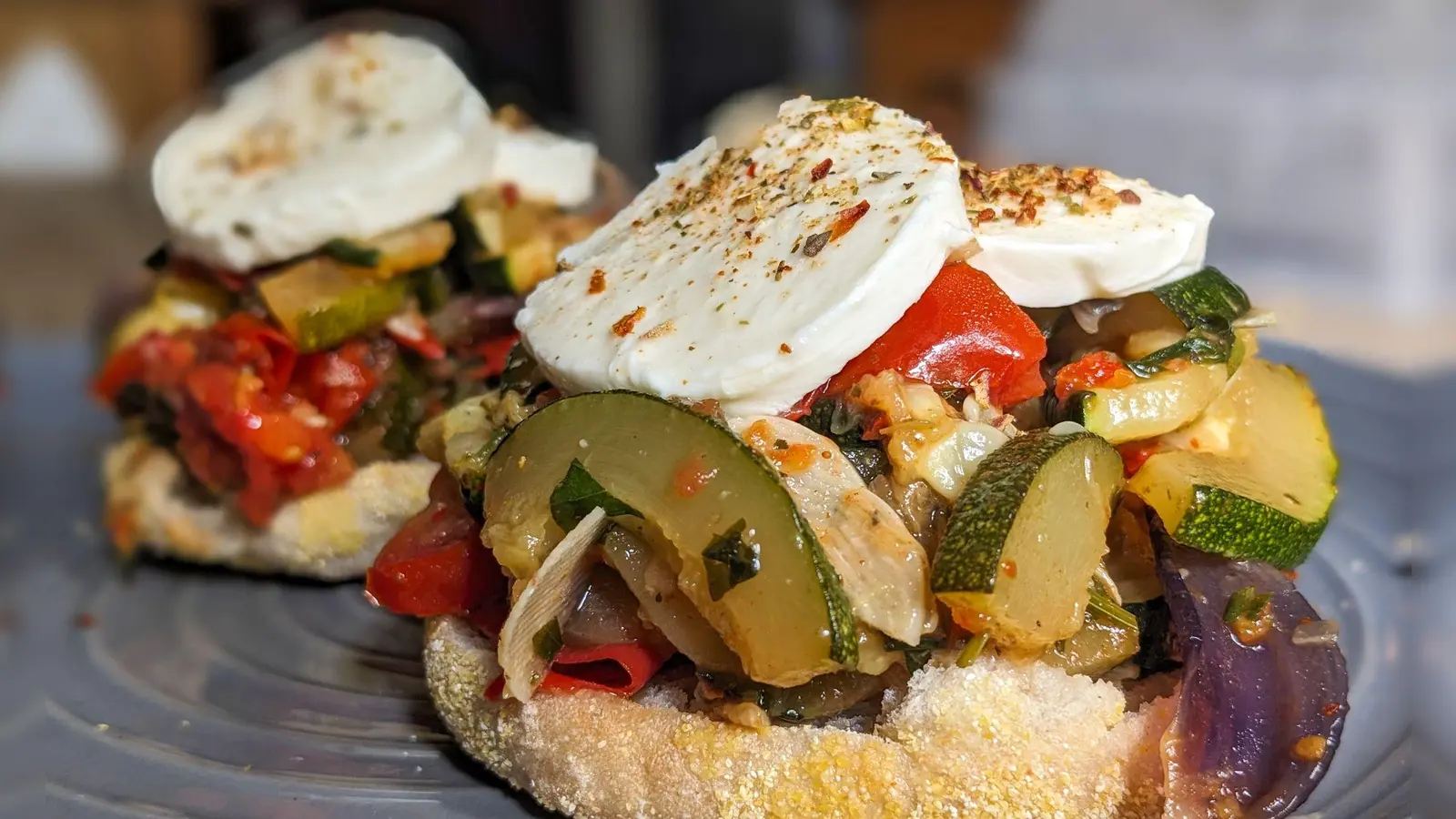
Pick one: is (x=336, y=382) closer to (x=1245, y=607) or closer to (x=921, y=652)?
(x=921, y=652)

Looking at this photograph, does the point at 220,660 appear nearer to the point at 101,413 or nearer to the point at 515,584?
the point at 515,584

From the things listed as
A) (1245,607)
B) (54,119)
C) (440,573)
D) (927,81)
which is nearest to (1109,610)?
(1245,607)

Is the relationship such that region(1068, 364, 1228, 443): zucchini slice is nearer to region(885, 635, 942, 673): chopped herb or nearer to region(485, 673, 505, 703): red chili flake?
region(885, 635, 942, 673): chopped herb

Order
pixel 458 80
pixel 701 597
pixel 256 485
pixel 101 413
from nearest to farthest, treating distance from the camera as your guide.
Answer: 1. pixel 701 597
2. pixel 256 485
3. pixel 458 80
4. pixel 101 413

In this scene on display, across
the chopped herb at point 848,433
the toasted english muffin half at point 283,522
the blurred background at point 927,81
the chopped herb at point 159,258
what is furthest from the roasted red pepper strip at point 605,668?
the blurred background at point 927,81

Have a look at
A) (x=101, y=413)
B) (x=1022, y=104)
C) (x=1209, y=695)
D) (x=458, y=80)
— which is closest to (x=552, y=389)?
(x=1209, y=695)
